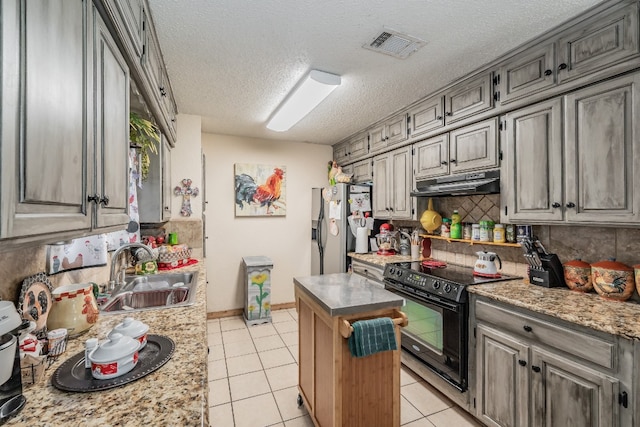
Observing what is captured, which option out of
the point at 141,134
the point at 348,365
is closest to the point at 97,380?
the point at 348,365

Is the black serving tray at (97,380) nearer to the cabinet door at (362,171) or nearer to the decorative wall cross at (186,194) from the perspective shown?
the decorative wall cross at (186,194)

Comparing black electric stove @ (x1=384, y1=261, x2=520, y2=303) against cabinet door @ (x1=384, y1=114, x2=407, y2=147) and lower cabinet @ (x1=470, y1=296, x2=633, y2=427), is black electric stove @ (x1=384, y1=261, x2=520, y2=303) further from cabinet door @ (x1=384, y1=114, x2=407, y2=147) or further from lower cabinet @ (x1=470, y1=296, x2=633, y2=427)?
cabinet door @ (x1=384, y1=114, x2=407, y2=147)

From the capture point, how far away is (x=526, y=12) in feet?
5.40

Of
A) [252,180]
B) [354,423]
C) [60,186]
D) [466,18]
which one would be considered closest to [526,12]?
[466,18]

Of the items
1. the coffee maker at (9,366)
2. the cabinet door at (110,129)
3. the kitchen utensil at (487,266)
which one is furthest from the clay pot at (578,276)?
the coffee maker at (9,366)

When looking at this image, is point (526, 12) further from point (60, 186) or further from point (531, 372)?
point (60, 186)

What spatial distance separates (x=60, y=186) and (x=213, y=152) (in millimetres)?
3616

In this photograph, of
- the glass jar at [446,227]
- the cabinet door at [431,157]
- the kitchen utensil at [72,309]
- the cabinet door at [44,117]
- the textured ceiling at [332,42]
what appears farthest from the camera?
the glass jar at [446,227]

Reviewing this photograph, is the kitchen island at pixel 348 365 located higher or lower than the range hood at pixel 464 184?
lower

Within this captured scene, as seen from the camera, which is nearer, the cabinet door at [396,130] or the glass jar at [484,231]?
the glass jar at [484,231]

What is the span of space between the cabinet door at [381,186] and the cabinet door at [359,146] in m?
0.26

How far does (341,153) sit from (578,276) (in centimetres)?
325

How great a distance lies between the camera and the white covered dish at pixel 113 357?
36.7 inches

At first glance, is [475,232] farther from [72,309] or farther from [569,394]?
[72,309]
